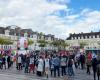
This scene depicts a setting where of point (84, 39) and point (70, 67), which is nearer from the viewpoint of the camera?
point (70, 67)

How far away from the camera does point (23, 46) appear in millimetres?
41531

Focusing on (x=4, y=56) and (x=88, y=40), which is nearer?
(x=4, y=56)

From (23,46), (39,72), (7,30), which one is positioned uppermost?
(7,30)

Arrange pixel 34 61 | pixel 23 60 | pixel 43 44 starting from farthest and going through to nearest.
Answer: pixel 43 44
pixel 23 60
pixel 34 61

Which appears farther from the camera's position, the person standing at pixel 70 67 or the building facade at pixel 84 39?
the building facade at pixel 84 39

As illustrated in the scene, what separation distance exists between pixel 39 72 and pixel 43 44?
8118 centimetres

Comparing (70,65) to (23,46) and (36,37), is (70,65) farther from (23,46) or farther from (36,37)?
(36,37)

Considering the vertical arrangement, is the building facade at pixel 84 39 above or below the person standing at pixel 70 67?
above

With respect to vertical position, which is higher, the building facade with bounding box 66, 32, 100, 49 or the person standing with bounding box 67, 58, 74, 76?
the building facade with bounding box 66, 32, 100, 49

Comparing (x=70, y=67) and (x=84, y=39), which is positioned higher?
(x=84, y=39)

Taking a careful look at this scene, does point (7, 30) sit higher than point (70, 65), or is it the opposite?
point (7, 30)

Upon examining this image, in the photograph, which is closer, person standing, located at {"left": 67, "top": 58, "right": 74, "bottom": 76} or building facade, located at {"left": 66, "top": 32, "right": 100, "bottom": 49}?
person standing, located at {"left": 67, "top": 58, "right": 74, "bottom": 76}

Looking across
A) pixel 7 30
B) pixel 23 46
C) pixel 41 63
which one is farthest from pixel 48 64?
pixel 7 30

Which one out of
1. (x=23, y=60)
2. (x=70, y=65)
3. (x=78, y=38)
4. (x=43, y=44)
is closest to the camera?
(x=70, y=65)
